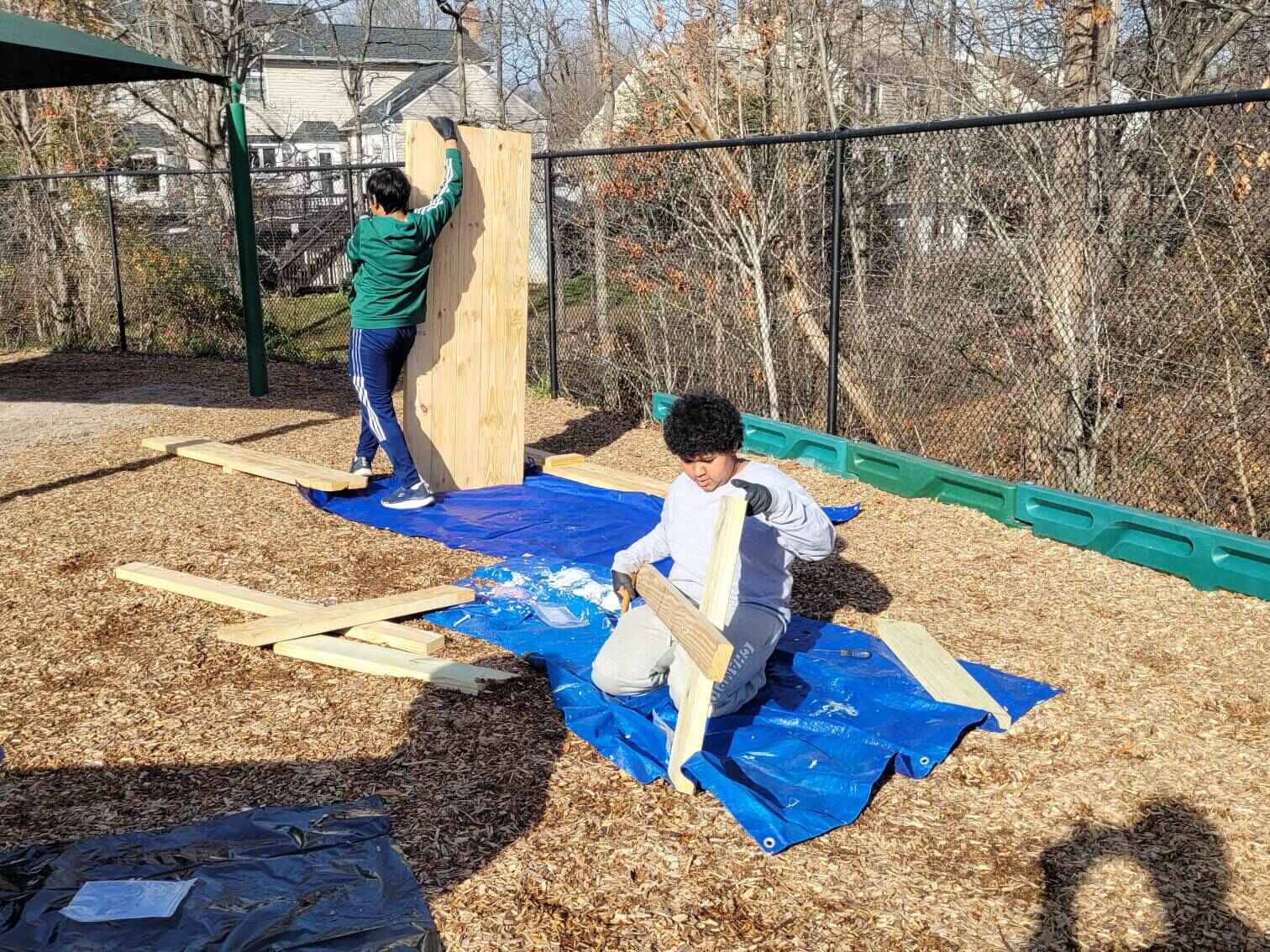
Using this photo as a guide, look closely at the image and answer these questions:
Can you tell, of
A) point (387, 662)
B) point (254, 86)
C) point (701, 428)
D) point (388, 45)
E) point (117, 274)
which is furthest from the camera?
point (388, 45)

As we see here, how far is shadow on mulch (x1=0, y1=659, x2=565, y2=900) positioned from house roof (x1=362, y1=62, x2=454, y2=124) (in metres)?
38.4

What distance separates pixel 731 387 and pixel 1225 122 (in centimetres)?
406

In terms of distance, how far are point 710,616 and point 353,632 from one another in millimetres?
2013

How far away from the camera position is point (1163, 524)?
5.45 m

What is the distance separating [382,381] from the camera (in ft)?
21.8

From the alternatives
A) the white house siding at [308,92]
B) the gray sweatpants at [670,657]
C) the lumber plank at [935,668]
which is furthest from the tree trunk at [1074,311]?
the white house siding at [308,92]

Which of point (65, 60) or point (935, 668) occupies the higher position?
point (65, 60)

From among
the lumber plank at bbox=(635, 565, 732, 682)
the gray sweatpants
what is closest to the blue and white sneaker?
the gray sweatpants

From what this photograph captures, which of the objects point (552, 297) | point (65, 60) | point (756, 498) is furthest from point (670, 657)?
point (65, 60)

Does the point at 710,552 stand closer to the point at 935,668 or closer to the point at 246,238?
the point at 935,668

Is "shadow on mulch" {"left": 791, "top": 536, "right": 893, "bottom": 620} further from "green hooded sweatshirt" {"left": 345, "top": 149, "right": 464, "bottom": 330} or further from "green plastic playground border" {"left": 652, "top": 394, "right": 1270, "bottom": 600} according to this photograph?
"green hooded sweatshirt" {"left": 345, "top": 149, "right": 464, "bottom": 330}

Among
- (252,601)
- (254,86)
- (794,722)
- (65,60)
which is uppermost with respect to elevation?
(254,86)

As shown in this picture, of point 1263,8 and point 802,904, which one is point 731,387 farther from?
point 802,904

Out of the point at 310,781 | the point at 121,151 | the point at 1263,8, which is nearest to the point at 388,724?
the point at 310,781
